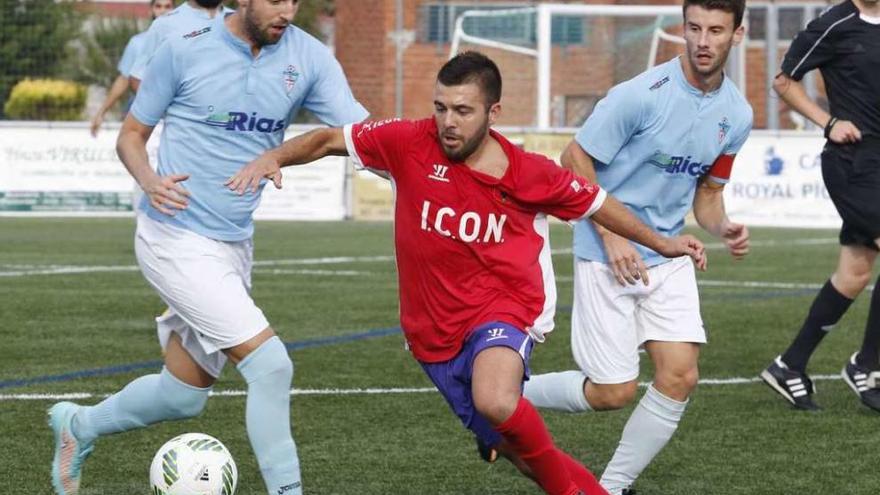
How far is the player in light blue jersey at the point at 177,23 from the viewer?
21.6 ft

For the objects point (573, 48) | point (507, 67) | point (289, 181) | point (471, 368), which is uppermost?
point (471, 368)

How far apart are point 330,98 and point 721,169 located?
60.3 inches

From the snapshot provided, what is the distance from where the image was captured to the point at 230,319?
6.10 m

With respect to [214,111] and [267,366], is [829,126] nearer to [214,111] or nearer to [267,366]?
[214,111]

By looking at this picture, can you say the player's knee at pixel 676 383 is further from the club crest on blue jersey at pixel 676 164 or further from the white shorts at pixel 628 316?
the club crest on blue jersey at pixel 676 164

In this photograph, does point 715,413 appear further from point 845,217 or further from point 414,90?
point 414,90

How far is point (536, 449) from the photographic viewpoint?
223 inches

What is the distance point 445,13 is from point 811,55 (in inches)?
874

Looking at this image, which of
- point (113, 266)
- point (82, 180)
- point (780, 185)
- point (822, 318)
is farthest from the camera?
point (82, 180)

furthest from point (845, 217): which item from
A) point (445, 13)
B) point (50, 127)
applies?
point (445, 13)

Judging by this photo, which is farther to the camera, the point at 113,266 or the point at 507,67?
the point at 507,67

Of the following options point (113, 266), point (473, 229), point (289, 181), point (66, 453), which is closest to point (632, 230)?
point (473, 229)

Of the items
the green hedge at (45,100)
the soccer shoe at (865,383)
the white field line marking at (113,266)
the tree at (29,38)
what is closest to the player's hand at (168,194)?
the soccer shoe at (865,383)

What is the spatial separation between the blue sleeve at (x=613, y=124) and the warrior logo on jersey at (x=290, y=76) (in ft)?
3.56
